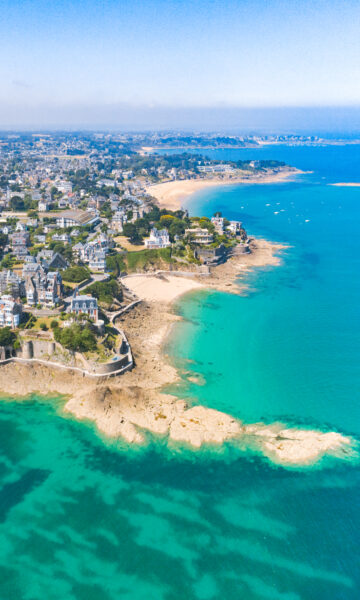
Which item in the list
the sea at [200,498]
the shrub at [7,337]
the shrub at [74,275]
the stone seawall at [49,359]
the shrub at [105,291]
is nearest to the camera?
the sea at [200,498]

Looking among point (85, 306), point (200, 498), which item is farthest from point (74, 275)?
point (200, 498)

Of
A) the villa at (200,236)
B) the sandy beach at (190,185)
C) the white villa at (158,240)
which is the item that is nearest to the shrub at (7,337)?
the white villa at (158,240)

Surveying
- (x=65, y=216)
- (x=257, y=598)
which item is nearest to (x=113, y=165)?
(x=65, y=216)

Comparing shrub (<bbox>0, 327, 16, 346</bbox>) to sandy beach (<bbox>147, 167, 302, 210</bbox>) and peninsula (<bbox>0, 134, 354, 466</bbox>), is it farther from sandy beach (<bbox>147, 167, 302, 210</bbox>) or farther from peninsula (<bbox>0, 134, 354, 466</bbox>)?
sandy beach (<bbox>147, 167, 302, 210</bbox>)

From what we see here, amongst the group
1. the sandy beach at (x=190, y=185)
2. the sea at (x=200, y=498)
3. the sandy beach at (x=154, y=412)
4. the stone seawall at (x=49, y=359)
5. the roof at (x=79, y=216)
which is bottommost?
the sea at (x=200, y=498)

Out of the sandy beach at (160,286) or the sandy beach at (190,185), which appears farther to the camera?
the sandy beach at (190,185)

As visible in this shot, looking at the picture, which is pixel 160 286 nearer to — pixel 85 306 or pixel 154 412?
pixel 85 306

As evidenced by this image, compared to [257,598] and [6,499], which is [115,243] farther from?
[257,598]

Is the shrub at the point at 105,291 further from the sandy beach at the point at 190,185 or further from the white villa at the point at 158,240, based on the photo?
the sandy beach at the point at 190,185

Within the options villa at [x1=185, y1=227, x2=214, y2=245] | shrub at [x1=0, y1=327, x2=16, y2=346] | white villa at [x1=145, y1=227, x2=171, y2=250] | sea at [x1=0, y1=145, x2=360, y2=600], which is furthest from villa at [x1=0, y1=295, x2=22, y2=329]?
villa at [x1=185, y1=227, x2=214, y2=245]
